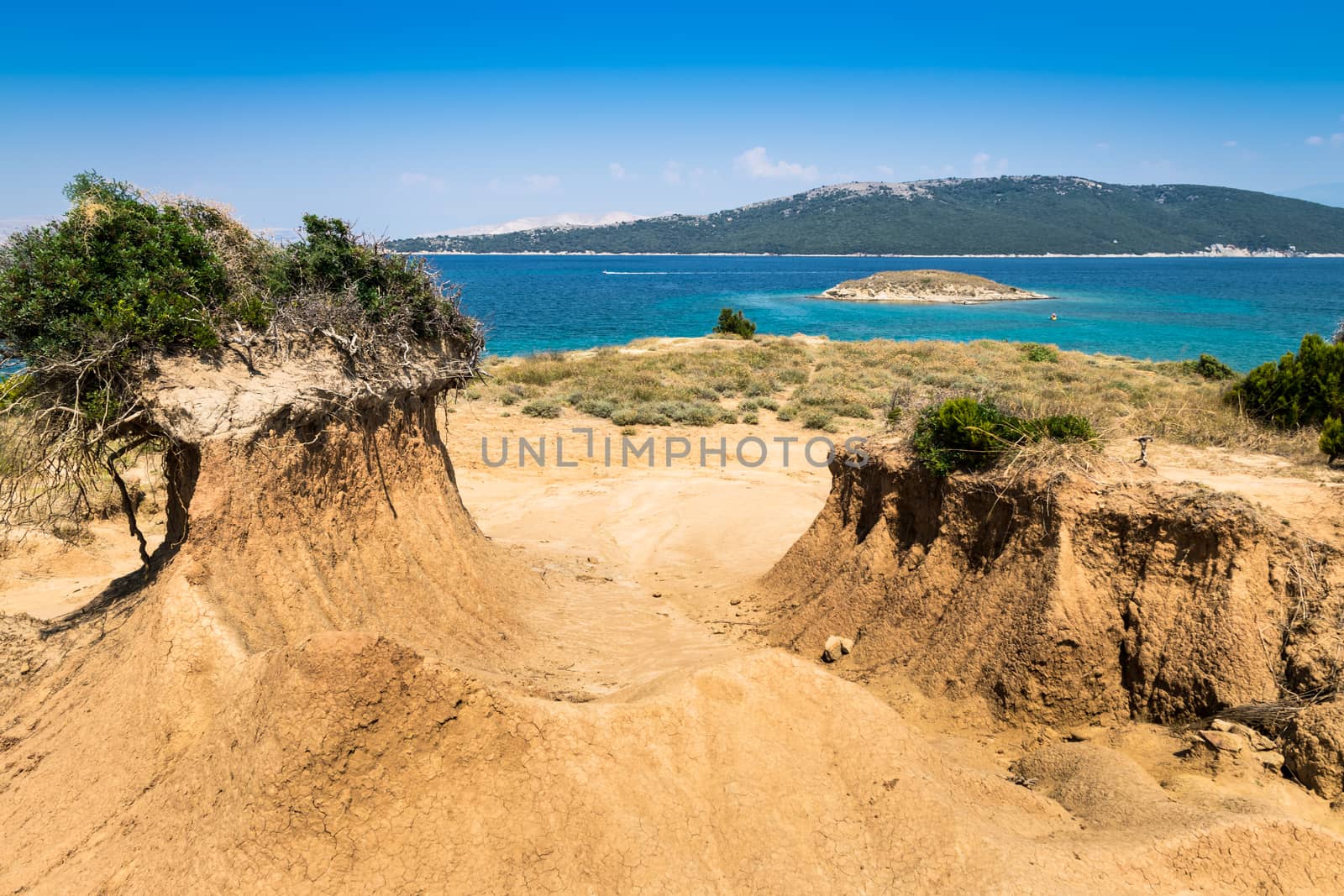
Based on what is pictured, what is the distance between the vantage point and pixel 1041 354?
37562 mm

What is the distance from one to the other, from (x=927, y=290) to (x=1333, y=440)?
83326 mm

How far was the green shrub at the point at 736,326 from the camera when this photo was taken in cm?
4697

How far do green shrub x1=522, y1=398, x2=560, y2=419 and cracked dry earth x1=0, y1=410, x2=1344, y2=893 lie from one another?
17962 mm

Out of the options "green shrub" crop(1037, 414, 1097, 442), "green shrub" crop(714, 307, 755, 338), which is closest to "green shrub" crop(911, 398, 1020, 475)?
"green shrub" crop(1037, 414, 1097, 442)

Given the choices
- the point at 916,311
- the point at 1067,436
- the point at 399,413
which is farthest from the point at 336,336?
the point at 916,311

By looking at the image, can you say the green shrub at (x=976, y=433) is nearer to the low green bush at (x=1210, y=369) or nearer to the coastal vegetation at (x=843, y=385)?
the coastal vegetation at (x=843, y=385)

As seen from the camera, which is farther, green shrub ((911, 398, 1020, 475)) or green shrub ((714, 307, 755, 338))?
green shrub ((714, 307, 755, 338))

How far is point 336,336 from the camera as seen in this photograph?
8.72 meters

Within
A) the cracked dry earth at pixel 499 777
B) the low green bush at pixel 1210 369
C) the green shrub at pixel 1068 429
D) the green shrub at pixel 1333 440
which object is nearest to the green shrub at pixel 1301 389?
the green shrub at pixel 1333 440

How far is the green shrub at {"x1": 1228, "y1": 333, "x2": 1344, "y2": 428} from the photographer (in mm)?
16141

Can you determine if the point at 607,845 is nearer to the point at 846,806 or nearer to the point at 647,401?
the point at 846,806

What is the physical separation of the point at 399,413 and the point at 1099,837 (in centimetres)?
890

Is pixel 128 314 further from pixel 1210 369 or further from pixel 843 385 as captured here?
pixel 1210 369

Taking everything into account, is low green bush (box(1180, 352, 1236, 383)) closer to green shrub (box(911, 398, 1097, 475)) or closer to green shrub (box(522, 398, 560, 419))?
green shrub (box(522, 398, 560, 419))
